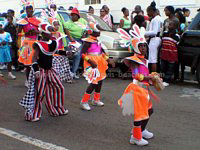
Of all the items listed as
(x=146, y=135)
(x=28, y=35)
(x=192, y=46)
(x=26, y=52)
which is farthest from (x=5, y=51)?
(x=146, y=135)

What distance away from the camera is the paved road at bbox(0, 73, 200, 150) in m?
4.70

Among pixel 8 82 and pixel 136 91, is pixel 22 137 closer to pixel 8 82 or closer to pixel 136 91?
pixel 136 91

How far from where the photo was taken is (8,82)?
30.5ft

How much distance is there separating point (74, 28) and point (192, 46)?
10.5 feet

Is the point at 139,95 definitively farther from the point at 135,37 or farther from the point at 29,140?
the point at 29,140

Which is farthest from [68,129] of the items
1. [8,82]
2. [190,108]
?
[8,82]

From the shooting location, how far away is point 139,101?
15.0 feet

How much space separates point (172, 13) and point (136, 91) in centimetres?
503

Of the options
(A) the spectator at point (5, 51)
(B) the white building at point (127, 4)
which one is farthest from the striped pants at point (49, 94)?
(B) the white building at point (127, 4)

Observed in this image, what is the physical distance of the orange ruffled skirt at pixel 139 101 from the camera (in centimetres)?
455

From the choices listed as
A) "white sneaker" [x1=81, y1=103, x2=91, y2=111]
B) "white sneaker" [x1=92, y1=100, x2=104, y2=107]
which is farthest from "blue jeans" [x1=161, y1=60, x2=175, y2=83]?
"white sneaker" [x1=81, y1=103, x2=91, y2=111]

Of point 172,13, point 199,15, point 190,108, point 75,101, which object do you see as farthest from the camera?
point 172,13

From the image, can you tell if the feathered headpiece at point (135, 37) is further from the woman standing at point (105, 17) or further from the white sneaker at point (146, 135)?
the woman standing at point (105, 17)

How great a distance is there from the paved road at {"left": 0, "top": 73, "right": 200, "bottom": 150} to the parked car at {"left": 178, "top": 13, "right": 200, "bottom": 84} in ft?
2.88
